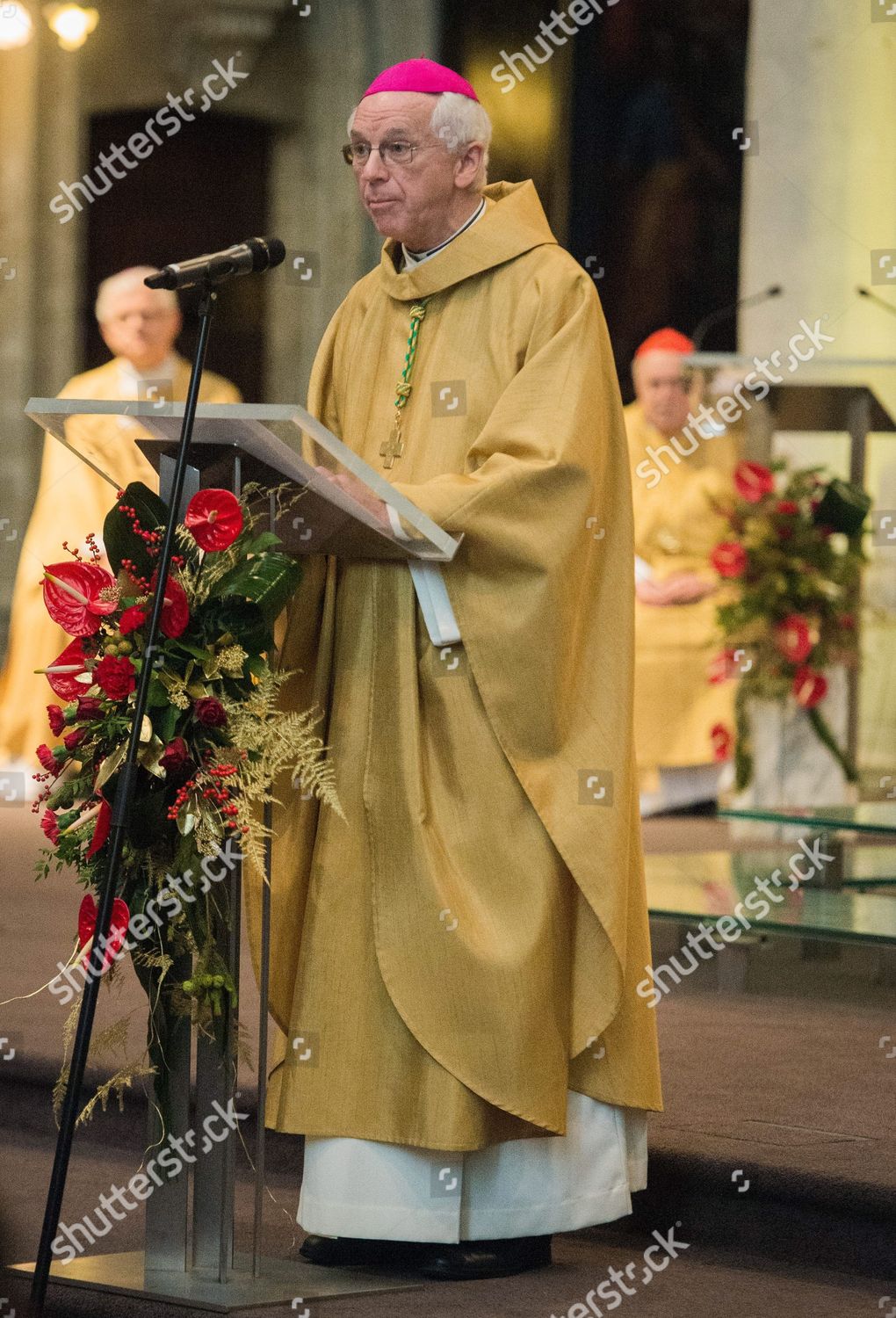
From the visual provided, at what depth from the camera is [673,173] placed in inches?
349

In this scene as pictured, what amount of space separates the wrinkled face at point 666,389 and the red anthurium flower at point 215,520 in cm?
577

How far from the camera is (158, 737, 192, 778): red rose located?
9.34ft

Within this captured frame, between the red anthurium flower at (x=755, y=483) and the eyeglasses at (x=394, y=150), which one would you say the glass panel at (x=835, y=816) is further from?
the eyeglasses at (x=394, y=150)

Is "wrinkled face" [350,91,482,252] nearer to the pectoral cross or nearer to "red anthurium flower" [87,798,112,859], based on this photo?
the pectoral cross

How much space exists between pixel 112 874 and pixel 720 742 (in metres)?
5.97

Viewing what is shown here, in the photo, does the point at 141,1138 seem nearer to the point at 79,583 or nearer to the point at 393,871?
the point at 393,871

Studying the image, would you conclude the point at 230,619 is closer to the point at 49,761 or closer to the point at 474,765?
the point at 49,761

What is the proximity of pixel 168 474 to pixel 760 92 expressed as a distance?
20.4ft

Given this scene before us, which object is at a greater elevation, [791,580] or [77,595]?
[791,580]

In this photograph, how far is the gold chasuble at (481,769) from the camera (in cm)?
305

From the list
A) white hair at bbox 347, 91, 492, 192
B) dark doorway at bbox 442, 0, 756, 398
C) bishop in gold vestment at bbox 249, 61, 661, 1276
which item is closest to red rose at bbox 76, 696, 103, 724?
bishop in gold vestment at bbox 249, 61, 661, 1276

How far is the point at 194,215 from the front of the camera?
9094mm

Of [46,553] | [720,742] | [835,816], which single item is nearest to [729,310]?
[720,742]

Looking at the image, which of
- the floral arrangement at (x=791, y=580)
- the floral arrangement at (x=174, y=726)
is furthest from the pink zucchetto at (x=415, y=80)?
the floral arrangement at (x=791, y=580)
